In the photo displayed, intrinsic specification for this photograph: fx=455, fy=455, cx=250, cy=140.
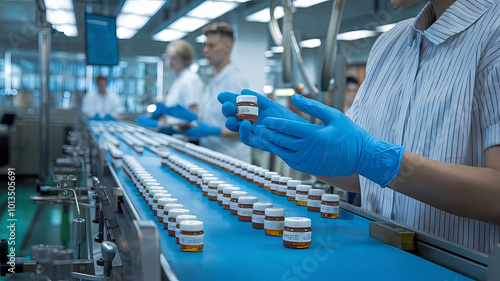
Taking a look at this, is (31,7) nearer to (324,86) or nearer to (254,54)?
(254,54)

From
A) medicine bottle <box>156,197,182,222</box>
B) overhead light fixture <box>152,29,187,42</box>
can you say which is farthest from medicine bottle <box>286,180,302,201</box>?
overhead light fixture <box>152,29,187,42</box>

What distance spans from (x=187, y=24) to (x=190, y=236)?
796 centimetres

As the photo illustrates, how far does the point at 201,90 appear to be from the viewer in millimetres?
4996

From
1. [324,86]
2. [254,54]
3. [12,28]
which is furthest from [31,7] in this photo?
[324,86]

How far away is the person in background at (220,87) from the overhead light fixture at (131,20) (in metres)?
4.38

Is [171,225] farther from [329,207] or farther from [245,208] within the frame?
[329,207]

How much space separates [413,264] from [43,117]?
12.6 feet

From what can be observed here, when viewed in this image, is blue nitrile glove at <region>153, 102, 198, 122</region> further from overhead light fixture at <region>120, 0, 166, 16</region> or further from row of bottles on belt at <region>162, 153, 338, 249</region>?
overhead light fixture at <region>120, 0, 166, 16</region>

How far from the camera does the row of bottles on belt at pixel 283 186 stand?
127 cm

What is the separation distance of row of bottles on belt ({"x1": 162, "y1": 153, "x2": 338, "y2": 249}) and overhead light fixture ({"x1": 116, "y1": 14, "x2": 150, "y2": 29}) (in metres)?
6.65

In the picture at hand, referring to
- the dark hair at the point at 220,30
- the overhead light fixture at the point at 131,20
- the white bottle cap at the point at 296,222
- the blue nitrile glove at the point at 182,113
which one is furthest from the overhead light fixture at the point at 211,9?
the white bottle cap at the point at 296,222

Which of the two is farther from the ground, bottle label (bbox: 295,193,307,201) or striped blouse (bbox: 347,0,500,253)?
striped blouse (bbox: 347,0,500,253)

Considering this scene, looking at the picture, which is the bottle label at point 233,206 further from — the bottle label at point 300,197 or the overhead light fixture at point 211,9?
the overhead light fixture at point 211,9

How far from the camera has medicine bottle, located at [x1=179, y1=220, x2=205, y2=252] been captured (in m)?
0.90
